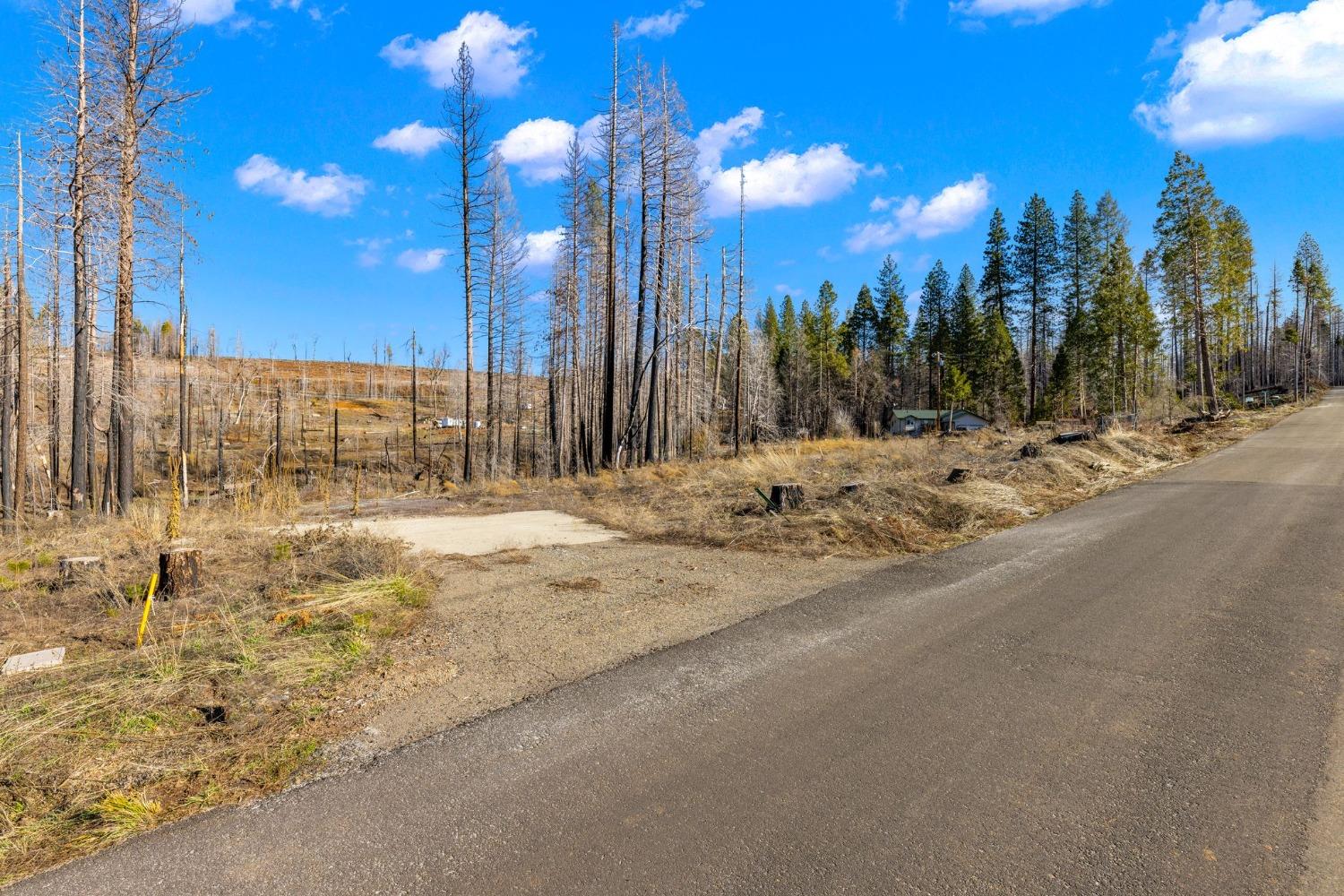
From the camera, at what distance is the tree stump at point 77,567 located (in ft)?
24.4

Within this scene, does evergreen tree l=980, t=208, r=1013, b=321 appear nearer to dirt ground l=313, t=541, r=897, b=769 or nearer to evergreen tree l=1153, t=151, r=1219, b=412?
evergreen tree l=1153, t=151, r=1219, b=412

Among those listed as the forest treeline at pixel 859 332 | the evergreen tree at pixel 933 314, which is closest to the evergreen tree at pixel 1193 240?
the forest treeline at pixel 859 332

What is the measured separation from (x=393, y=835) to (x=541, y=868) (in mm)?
656

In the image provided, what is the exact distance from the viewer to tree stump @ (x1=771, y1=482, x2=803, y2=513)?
32.4ft

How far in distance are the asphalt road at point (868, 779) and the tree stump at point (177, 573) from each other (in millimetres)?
4834

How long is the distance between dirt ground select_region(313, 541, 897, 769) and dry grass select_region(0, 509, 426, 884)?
1.04 ft

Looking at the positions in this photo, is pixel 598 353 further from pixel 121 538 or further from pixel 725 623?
pixel 725 623

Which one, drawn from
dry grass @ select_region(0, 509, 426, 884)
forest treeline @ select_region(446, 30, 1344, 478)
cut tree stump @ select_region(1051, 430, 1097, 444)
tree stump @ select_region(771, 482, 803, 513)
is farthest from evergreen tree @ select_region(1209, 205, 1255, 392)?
dry grass @ select_region(0, 509, 426, 884)

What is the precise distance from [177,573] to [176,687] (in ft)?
11.0

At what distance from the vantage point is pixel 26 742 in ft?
10.8

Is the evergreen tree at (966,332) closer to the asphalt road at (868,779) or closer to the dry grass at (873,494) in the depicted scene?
the dry grass at (873,494)

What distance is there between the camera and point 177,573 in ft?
21.9

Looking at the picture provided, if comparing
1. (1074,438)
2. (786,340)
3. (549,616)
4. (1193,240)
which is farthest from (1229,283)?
(549,616)

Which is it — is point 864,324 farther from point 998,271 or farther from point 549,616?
point 549,616
